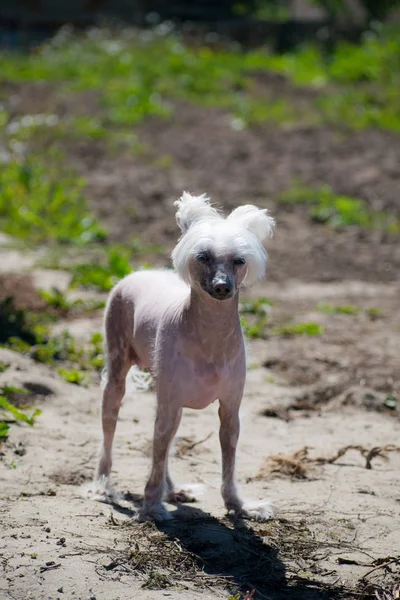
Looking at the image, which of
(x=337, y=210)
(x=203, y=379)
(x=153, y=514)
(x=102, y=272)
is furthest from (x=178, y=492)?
(x=337, y=210)

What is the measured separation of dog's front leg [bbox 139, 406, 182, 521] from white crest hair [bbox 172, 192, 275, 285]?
28.3 inches

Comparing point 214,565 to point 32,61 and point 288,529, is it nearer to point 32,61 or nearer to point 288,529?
point 288,529

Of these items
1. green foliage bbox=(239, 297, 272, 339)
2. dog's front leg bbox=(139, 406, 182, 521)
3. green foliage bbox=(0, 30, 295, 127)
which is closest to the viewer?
dog's front leg bbox=(139, 406, 182, 521)

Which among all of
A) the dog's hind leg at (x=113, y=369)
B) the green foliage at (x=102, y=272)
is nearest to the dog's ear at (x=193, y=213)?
the dog's hind leg at (x=113, y=369)

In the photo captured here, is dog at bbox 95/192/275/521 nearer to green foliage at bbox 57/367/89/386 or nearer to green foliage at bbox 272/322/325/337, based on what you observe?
green foliage at bbox 57/367/89/386

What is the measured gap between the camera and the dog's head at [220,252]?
4559 millimetres

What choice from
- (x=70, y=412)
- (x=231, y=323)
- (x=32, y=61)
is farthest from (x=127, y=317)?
(x=32, y=61)

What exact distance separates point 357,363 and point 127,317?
2.91m

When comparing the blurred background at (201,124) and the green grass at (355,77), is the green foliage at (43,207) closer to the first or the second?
the blurred background at (201,124)

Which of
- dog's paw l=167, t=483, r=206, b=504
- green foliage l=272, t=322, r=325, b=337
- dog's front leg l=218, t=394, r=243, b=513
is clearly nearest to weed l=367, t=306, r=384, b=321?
green foliage l=272, t=322, r=325, b=337

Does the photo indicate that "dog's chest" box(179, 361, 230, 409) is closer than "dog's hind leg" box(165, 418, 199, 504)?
Yes

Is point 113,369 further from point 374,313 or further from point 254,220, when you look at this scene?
point 374,313

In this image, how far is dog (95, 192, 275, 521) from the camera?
15.1 ft

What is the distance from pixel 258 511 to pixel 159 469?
0.54 metres
